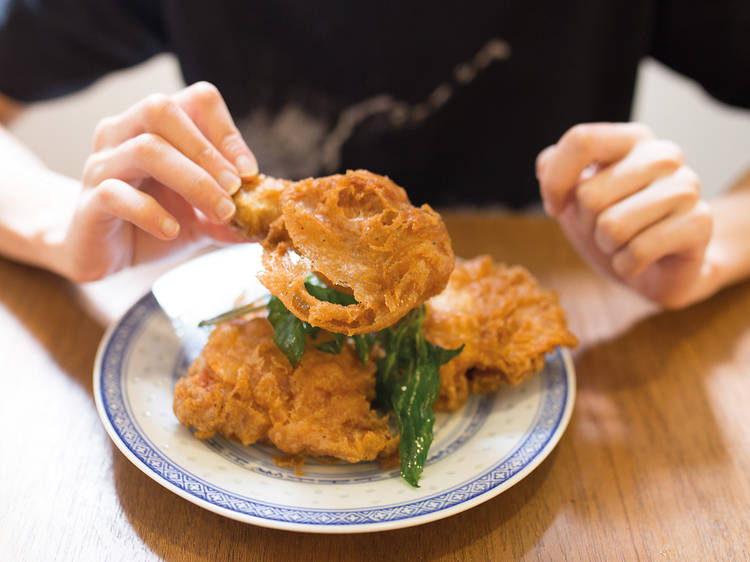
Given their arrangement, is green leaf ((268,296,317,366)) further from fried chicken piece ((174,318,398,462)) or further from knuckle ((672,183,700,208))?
knuckle ((672,183,700,208))

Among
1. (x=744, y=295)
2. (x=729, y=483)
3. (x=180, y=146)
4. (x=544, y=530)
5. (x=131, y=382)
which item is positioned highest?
(x=180, y=146)

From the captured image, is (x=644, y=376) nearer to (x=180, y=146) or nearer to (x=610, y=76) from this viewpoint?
(x=180, y=146)

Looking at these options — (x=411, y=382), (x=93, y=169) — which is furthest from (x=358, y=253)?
(x=93, y=169)

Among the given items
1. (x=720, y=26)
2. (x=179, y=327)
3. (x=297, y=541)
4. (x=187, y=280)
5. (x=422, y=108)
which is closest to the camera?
(x=297, y=541)

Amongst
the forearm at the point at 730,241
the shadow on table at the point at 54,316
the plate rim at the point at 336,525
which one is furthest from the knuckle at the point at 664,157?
the shadow on table at the point at 54,316

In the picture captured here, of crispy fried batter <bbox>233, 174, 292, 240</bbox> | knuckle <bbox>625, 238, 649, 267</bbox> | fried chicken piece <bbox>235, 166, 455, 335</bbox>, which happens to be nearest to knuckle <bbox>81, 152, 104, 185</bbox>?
crispy fried batter <bbox>233, 174, 292, 240</bbox>

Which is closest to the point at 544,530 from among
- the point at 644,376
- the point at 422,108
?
the point at 644,376

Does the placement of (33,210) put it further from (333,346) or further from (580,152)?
(580,152)
